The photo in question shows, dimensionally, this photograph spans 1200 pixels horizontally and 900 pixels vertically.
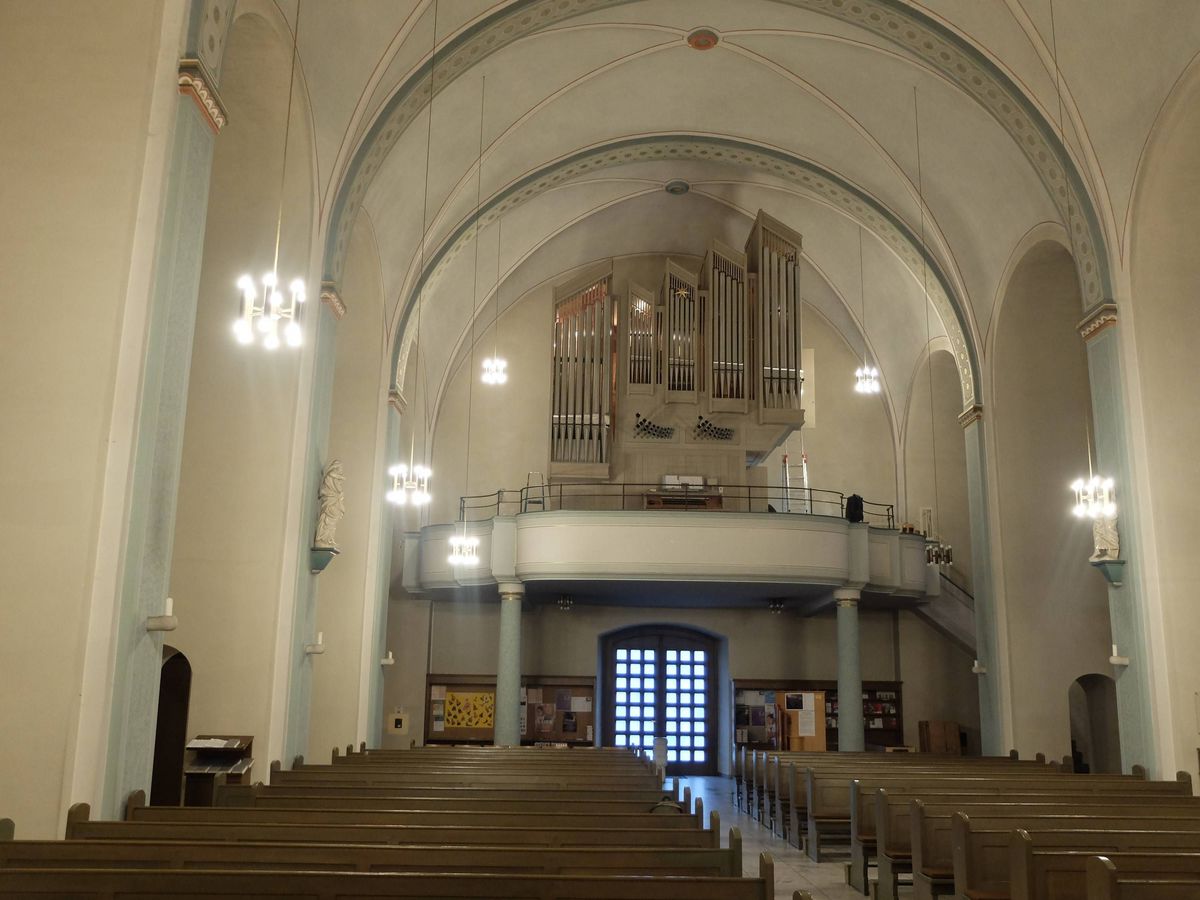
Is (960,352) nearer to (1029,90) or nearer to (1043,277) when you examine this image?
(1043,277)

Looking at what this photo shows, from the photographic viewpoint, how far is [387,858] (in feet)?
14.4

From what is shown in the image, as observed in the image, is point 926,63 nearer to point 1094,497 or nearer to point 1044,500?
point 1094,497

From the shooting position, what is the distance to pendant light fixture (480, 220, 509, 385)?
14.0 m

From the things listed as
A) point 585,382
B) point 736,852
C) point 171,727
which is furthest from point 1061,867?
point 585,382

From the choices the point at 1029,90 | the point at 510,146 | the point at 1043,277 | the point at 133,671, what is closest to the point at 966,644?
the point at 1043,277

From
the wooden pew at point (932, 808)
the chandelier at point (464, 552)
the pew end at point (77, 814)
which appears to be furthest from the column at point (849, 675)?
the pew end at point (77, 814)

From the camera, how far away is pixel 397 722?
58.3ft

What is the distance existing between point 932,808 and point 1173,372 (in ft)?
20.5

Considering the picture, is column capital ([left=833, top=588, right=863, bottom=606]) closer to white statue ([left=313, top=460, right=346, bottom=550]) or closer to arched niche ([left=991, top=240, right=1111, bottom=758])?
arched niche ([left=991, top=240, right=1111, bottom=758])

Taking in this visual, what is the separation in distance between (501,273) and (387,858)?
1444 cm

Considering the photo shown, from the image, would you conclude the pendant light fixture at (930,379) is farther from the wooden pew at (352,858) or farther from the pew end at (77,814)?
the pew end at (77,814)

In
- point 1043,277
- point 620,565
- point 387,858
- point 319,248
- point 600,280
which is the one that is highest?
point 600,280

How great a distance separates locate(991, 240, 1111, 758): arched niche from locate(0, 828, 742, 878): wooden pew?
10.9 metres

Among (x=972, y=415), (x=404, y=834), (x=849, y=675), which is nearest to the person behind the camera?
(x=404, y=834)
